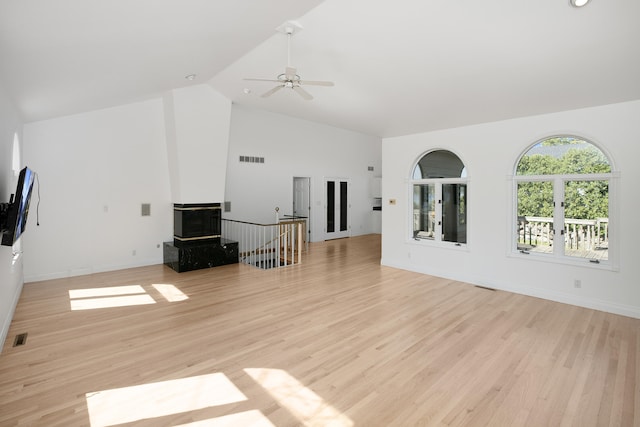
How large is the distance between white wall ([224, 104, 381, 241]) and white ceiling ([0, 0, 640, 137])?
11.8 ft

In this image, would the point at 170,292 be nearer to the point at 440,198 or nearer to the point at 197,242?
the point at 197,242

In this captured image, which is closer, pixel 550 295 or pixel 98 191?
pixel 550 295

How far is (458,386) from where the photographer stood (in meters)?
2.86

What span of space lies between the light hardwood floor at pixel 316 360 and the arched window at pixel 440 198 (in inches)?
63.2

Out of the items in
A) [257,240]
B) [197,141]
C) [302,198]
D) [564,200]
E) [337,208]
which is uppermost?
[197,141]

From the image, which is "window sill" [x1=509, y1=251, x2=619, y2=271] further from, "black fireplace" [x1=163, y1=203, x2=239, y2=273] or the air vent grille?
the air vent grille

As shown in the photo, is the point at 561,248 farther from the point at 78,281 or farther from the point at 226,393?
the point at 78,281

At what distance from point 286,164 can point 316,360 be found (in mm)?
7798

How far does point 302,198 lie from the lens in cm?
1116

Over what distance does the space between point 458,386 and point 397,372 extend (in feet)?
1.75

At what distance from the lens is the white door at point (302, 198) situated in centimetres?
1108

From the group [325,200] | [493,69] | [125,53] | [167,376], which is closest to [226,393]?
[167,376]

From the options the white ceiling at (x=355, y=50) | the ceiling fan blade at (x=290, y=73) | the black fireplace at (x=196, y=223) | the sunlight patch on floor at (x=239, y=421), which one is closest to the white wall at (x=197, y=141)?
the black fireplace at (x=196, y=223)

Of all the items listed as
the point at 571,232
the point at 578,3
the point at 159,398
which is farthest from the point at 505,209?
the point at 159,398
